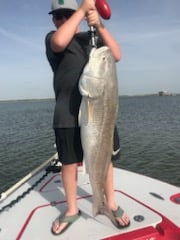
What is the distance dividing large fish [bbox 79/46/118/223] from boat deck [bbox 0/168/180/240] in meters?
0.35

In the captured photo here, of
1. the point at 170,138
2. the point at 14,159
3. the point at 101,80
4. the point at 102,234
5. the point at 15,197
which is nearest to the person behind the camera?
the point at 101,80

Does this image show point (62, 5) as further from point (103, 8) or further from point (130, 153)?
point (130, 153)

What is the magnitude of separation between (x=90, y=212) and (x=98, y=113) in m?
1.43

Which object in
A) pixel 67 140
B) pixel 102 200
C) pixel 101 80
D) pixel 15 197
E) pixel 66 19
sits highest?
pixel 66 19

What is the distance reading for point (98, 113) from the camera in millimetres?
3166

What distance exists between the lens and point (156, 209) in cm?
393

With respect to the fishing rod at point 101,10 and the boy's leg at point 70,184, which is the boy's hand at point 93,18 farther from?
the boy's leg at point 70,184

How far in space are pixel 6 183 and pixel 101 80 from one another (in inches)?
448

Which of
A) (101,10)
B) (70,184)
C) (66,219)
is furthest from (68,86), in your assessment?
(66,219)

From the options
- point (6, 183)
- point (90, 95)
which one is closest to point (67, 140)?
point (90, 95)

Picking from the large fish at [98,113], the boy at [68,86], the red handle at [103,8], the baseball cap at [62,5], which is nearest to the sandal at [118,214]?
the boy at [68,86]

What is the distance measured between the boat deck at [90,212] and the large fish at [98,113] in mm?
348

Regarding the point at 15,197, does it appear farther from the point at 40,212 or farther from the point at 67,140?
the point at 67,140

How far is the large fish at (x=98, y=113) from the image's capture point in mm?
3098
